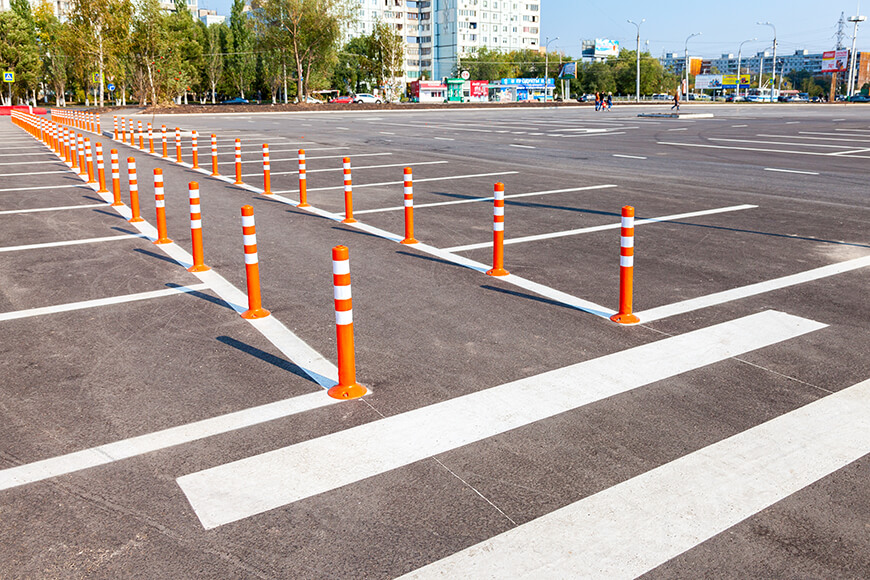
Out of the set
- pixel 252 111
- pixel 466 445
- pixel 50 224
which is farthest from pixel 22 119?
pixel 466 445

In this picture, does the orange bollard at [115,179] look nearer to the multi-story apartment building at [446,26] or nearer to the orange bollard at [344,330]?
the orange bollard at [344,330]

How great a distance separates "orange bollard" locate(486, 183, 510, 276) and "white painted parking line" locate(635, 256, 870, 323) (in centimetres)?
179

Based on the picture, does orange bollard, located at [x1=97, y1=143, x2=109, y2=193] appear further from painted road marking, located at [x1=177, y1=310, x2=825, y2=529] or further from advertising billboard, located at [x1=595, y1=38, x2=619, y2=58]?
advertising billboard, located at [x1=595, y1=38, x2=619, y2=58]

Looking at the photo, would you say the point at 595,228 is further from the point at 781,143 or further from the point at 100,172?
the point at 781,143

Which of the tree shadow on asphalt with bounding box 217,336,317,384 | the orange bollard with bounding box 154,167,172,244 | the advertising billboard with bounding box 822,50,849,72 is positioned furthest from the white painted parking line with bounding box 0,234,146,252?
the advertising billboard with bounding box 822,50,849,72

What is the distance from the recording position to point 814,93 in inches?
7466

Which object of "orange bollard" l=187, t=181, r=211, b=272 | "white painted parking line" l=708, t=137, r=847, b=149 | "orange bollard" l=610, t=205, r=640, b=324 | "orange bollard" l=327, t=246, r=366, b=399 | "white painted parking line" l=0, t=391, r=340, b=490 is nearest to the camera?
"white painted parking line" l=0, t=391, r=340, b=490

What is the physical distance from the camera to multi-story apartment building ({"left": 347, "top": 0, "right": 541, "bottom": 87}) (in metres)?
158

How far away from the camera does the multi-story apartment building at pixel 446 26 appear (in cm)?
15775

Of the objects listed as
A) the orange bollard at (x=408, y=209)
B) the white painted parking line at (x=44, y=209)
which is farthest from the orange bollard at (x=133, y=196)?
the orange bollard at (x=408, y=209)

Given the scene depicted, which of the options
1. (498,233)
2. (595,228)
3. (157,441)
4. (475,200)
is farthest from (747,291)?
(475,200)

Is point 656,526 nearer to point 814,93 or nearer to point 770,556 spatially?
point 770,556

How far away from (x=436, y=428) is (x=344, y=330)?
925mm

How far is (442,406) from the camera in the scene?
4.99 m
